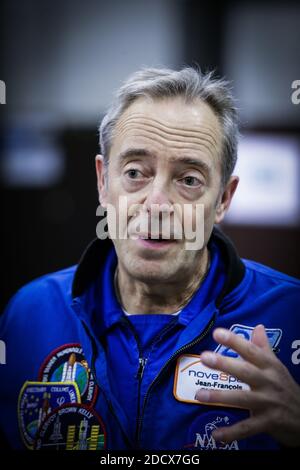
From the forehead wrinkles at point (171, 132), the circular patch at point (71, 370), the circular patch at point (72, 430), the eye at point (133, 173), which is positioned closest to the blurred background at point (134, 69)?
the forehead wrinkles at point (171, 132)

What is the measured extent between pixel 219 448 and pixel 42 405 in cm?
50

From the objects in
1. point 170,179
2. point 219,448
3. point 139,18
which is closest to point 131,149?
point 170,179

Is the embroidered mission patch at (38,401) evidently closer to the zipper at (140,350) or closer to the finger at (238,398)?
the zipper at (140,350)

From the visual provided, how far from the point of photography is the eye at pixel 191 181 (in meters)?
1.42

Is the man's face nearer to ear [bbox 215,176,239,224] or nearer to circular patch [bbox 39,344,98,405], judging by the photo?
ear [bbox 215,176,239,224]

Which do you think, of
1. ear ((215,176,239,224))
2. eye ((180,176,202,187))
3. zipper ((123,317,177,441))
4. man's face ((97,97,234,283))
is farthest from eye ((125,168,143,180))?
zipper ((123,317,177,441))

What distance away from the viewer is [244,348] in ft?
4.11

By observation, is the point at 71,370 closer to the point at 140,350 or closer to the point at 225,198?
the point at 140,350

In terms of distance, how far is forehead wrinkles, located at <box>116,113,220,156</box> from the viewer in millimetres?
1388

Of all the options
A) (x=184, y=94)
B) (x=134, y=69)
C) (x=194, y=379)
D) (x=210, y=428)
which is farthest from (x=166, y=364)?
(x=134, y=69)

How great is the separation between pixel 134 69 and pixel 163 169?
44cm

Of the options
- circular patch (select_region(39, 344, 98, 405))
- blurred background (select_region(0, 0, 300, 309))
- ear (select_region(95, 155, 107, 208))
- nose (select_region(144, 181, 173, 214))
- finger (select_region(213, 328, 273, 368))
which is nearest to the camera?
finger (select_region(213, 328, 273, 368))

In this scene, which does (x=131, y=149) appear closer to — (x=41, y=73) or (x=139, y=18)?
(x=139, y=18)

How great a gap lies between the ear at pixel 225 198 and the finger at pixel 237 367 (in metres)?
0.46
